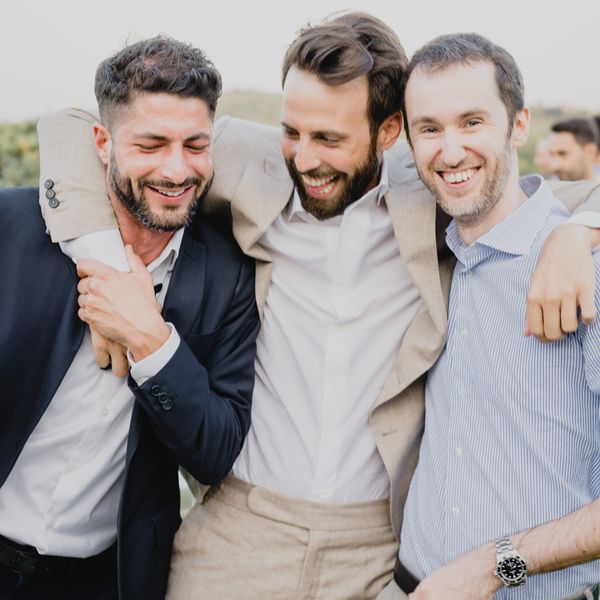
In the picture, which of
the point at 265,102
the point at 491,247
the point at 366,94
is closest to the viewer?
the point at 491,247

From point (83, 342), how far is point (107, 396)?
0.16m

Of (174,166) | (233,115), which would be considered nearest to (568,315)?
(174,166)

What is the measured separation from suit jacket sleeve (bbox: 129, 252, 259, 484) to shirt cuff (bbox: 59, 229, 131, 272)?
0.29 m

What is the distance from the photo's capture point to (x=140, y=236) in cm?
237

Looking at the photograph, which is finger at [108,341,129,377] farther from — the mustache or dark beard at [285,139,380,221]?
dark beard at [285,139,380,221]

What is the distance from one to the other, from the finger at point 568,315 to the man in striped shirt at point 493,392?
0.01 m

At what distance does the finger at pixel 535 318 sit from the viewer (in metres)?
1.92

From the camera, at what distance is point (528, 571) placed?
6.25ft

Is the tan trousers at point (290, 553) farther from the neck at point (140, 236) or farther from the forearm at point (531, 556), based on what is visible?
the neck at point (140, 236)

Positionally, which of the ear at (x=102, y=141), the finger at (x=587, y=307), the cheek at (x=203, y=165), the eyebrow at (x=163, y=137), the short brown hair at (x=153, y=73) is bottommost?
the finger at (x=587, y=307)

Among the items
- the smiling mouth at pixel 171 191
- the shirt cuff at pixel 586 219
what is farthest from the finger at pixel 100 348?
the shirt cuff at pixel 586 219

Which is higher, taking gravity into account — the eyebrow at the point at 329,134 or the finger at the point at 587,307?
the eyebrow at the point at 329,134

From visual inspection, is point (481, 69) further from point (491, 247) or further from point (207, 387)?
point (207, 387)

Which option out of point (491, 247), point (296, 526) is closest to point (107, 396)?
point (296, 526)
